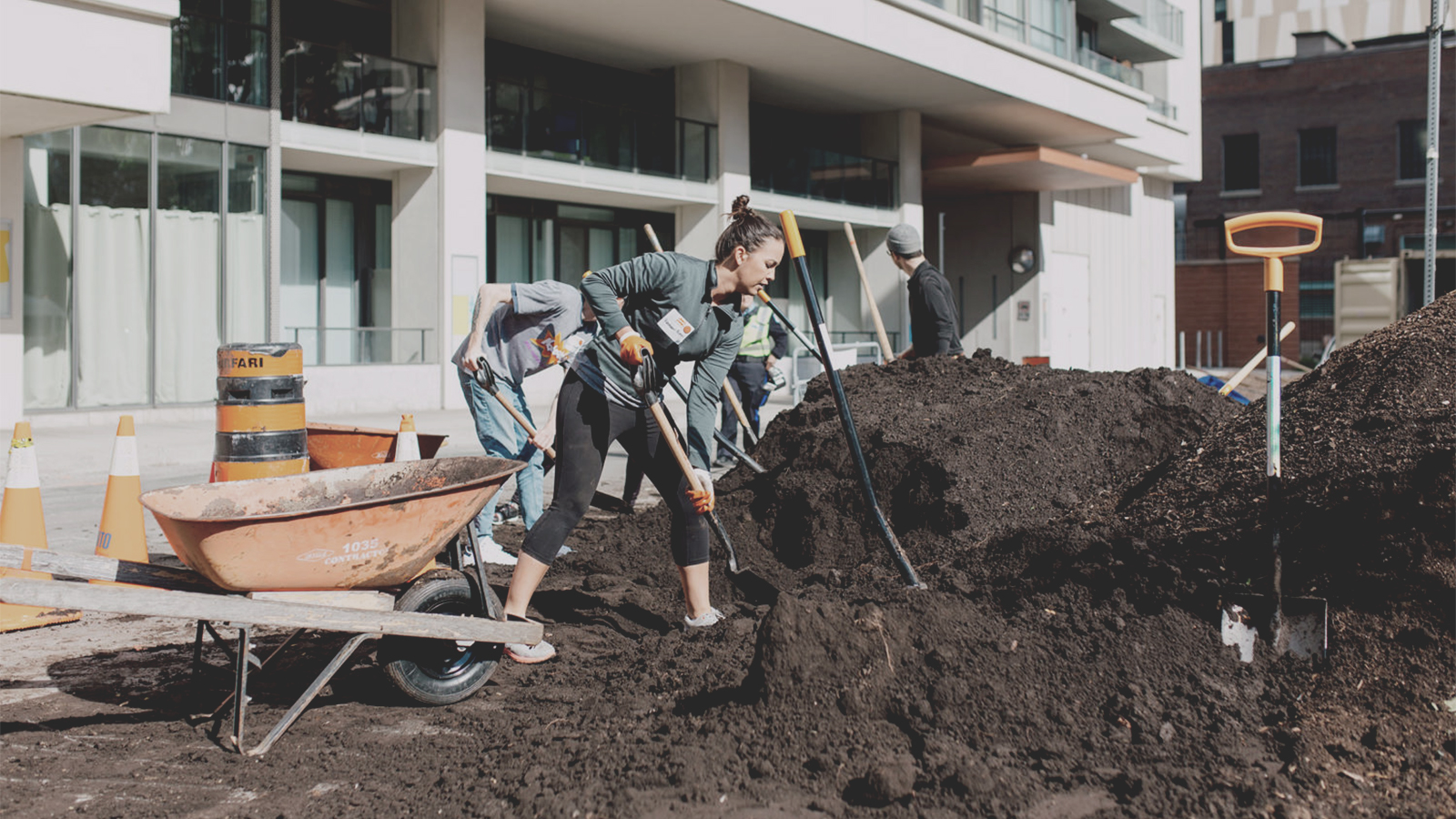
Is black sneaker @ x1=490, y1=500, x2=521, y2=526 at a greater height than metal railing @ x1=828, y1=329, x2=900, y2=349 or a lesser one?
lesser

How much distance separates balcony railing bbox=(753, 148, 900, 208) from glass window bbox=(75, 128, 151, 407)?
463 inches

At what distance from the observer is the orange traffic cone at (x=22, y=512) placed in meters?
4.98

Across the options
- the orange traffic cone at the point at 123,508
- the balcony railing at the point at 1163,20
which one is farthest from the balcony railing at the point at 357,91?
the balcony railing at the point at 1163,20

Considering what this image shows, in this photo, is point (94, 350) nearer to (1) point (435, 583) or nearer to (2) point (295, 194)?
(2) point (295, 194)

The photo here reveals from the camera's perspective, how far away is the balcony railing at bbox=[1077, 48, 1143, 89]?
90.0ft

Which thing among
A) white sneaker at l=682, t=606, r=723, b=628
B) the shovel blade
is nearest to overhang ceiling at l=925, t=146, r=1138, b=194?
white sneaker at l=682, t=606, r=723, b=628

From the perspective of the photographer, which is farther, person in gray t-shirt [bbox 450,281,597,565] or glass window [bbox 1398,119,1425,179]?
glass window [bbox 1398,119,1425,179]

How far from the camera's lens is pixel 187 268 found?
14.7 meters

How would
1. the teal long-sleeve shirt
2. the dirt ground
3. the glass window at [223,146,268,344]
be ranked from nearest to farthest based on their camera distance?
the dirt ground → the teal long-sleeve shirt → the glass window at [223,146,268,344]

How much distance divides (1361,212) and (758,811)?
47374mm

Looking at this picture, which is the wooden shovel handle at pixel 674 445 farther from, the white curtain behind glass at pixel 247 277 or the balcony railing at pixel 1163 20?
the balcony railing at pixel 1163 20

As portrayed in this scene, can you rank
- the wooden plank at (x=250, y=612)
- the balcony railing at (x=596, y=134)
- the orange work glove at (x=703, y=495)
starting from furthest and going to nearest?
the balcony railing at (x=596, y=134)
the orange work glove at (x=703, y=495)
the wooden plank at (x=250, y=612)

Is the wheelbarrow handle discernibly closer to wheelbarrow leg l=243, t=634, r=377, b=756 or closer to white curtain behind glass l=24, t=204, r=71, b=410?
wheelbarrow leg l=243, t=634, r=377, b=756

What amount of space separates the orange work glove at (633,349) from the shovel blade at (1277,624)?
2043 millimetres
